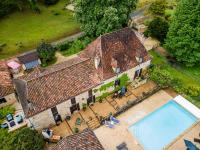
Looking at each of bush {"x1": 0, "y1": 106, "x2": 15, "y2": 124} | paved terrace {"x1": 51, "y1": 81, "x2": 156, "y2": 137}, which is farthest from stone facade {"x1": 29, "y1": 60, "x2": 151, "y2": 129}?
bush {"x1": 0, "y1": 106, "x2": 15, "y2": 124}

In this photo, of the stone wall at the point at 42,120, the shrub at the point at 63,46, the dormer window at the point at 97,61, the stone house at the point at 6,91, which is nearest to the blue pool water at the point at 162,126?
the dormer window at the point at 97,61

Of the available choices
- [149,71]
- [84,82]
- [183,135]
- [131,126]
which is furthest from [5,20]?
[183,135]

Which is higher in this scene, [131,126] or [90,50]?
[90,50]

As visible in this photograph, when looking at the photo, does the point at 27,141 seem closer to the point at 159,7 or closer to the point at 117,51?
A: the point at 117,51

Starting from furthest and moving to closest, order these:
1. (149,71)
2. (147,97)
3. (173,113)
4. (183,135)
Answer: (149,71) < (147,97) < (173,113) < (183,135)

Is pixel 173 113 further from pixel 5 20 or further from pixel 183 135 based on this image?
pixel 5 20

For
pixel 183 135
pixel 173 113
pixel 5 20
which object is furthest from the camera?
pixel 5 20
